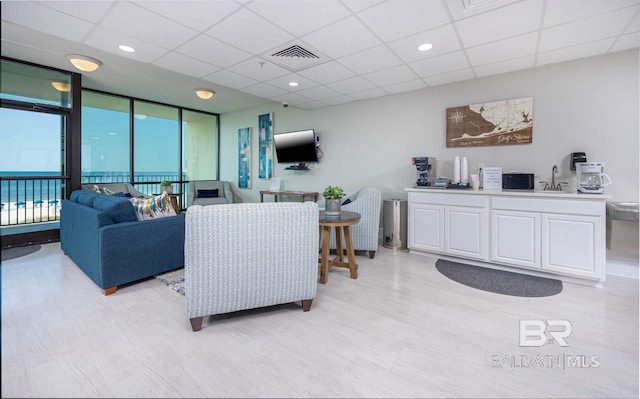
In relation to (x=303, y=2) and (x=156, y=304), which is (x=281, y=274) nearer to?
(x=156, y=304)

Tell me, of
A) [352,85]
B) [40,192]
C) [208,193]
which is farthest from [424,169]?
[40,192]

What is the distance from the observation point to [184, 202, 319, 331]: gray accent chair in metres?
2.04

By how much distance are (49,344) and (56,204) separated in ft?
9.71

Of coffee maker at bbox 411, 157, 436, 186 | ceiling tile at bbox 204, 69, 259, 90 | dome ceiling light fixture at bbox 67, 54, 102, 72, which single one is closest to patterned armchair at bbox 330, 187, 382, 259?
coffee maker at bbox 411, 157, 436, 186

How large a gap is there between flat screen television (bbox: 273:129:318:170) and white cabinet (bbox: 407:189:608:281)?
2.32 meters

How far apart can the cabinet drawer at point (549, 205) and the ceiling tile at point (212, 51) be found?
11.1ft

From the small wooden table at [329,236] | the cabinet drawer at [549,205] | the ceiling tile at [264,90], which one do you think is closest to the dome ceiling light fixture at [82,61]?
the ceiling tile at [264,90]

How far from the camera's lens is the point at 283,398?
1.53m

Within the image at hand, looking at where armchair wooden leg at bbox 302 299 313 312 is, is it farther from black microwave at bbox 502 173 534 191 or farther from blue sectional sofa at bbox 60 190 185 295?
black microwave at bbox 502 173 534 191

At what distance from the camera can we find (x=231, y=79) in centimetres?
416

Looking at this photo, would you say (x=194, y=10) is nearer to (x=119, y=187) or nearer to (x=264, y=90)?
(x=264, y=90)

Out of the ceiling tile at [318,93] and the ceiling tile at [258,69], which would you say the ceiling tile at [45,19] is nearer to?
the ceiling tile at [258,69]

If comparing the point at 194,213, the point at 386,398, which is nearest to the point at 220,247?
the point at 194,213

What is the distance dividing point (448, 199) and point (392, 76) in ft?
5.89
